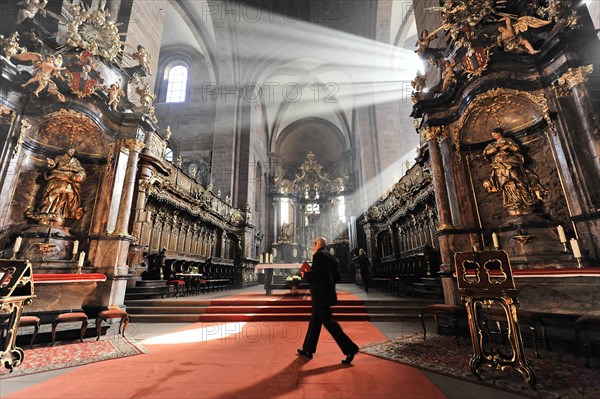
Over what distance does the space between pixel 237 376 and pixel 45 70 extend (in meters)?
7.16

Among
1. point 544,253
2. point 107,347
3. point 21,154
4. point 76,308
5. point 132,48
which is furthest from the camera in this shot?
point 132,48

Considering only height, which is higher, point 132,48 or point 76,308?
point 132,48

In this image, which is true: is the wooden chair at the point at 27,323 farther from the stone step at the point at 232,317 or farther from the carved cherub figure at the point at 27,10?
the carved cherub figure at the point at 27,10

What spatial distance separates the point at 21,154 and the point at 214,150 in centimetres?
1064

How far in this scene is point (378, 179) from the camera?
15594mm

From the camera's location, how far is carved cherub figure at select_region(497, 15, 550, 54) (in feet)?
17.0

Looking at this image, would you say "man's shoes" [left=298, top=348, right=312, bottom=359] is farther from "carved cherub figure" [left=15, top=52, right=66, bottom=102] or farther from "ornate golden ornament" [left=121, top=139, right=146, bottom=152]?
"carved cherub figure" [left=15, top=52, right=66, bottom=102]

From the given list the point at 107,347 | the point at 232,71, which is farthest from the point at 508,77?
the point at 232,71

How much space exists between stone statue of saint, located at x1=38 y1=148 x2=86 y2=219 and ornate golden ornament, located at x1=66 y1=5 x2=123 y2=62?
258 cm

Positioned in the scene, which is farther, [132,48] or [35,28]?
[132,48]

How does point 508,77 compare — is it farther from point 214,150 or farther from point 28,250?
point 214,150

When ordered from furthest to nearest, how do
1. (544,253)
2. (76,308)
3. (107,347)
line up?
(76,308), (544,253), (107,347)

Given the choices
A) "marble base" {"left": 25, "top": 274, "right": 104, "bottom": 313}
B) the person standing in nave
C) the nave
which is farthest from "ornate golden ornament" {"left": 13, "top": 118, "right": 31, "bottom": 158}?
the person standing in nave

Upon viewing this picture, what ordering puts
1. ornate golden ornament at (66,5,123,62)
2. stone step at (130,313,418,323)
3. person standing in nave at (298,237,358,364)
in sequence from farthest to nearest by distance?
ornate golden ornament at (66,5,123,62), stone step at (130,313,418,323), person standing in nave at (298,237,358,364)
